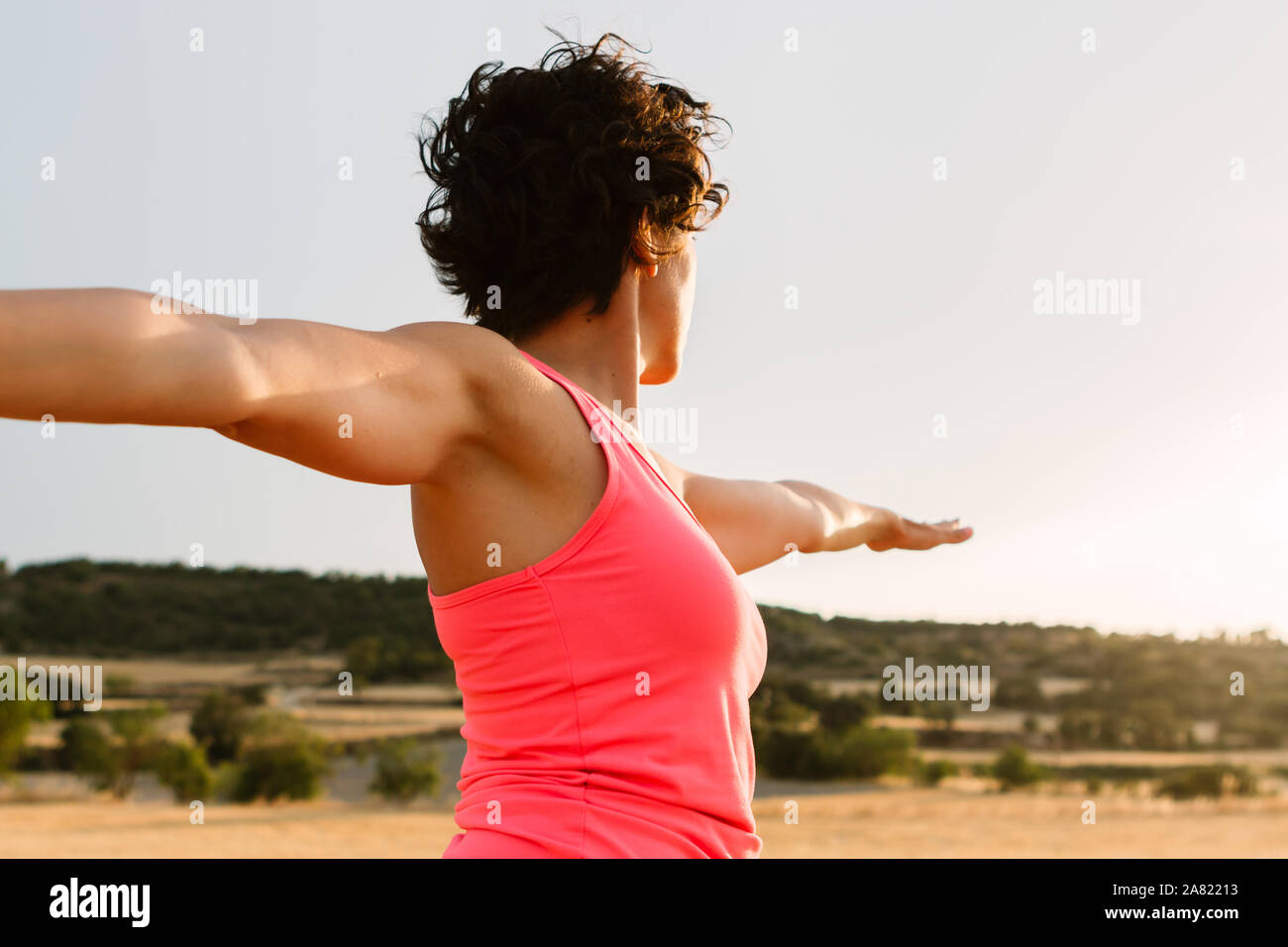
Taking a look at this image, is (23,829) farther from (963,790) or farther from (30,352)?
(30,352)

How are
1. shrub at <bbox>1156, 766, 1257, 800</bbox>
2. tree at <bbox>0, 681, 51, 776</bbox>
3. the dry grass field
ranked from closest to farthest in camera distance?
the dry grass field < tree at <bbox>0, 681, 51, 776</bbox> < shrub at <bbox>1156, 766, 1257, 800</bbox>

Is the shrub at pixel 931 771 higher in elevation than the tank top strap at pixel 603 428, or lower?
lower

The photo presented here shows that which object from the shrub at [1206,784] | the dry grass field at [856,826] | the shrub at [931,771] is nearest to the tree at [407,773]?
the dry grass field at [856,826]

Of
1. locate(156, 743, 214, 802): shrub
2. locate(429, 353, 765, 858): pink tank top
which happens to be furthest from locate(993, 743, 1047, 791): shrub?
locate(429, 353, 765, 858): pink tank top

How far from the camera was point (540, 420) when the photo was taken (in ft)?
4.57

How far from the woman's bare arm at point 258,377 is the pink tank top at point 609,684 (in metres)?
0.22

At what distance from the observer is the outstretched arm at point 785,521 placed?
7.33 ft

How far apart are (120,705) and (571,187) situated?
48526mm

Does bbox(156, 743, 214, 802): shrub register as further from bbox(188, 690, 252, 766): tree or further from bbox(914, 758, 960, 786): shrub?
bbox(914, 758, 960, 786): shrub

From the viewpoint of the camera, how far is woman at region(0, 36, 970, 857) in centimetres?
101

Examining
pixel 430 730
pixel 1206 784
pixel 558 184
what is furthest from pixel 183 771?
pixel 558 184

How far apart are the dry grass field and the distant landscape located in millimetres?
139

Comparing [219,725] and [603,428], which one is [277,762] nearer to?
[219,725]

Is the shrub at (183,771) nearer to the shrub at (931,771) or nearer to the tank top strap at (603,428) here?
the shrub at (931,771)
